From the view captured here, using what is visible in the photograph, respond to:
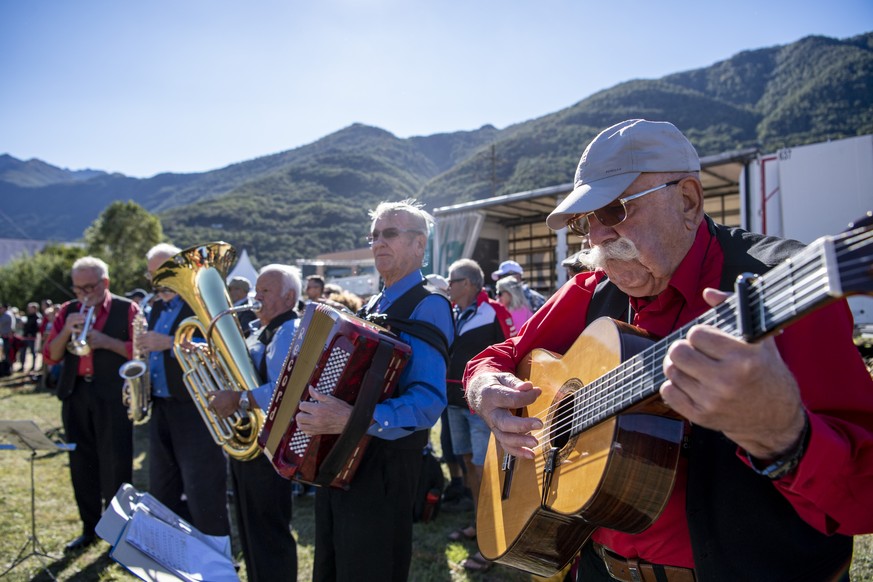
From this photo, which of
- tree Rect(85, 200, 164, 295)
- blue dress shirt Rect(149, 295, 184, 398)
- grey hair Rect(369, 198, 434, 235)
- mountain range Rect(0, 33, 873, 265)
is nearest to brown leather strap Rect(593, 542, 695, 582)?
grey hair Rect(369, 198, 434, 235)

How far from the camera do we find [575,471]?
1514mm

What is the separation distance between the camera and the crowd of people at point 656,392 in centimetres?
102

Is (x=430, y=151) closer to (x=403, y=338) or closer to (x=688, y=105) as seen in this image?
(x=688, y=105)

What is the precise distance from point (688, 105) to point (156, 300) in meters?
80.8

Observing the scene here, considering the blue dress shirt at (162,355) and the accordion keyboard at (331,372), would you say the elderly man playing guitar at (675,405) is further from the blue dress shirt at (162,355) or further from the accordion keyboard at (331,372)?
the blue dress shirt at (162,355)

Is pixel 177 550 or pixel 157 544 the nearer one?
pixel 157 544

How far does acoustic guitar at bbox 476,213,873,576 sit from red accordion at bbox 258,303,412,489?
0.68m

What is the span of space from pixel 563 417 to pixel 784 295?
89 cm

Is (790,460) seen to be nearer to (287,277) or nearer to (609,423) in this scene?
(609,423)

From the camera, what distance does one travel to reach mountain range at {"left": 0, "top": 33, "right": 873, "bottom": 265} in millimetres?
58219

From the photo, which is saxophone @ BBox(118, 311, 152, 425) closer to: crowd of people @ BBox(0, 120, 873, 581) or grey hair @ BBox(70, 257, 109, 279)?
grey hair @ BBox(70, 257, 109, 279)

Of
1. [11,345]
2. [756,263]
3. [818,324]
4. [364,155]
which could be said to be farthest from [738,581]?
[364,155]

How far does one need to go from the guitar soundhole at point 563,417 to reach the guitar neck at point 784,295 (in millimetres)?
365

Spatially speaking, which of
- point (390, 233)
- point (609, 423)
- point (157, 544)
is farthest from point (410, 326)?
point (157, 544)
